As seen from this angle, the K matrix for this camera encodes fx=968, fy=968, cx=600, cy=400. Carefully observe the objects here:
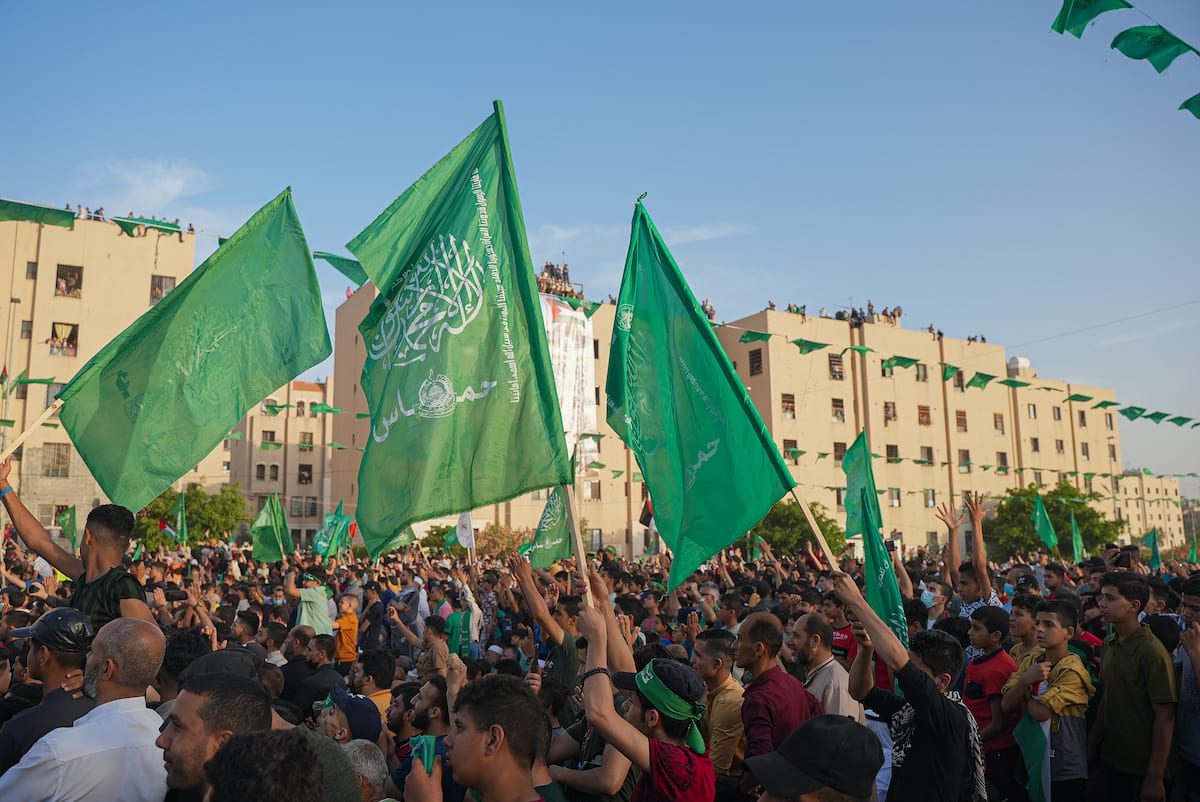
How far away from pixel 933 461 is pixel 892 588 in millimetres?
56097

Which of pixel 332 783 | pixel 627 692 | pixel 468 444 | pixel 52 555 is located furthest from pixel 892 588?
pixel 52 555

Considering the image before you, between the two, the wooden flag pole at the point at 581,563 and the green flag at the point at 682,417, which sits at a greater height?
the green flag at the point at 682,417

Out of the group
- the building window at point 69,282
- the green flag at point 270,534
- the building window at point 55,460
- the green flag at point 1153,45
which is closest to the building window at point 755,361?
the building window at point 69,282

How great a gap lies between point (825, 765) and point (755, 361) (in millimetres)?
53603

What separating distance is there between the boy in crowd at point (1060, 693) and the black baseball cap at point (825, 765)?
321cm

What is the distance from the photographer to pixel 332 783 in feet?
11.0

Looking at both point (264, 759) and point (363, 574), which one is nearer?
point (264, 759)

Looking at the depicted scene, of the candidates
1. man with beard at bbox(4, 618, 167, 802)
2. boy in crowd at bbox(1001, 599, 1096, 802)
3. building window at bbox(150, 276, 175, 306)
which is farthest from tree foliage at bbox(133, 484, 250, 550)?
boy in crowd at bbox(1001, 599, 1096, 802)

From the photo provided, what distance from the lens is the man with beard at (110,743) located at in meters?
3.45

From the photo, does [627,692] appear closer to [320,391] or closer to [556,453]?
[556,453]

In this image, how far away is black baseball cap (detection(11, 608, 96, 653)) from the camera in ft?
14.9

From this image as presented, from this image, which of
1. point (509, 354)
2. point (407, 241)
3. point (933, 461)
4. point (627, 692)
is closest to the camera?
point (627, 692)

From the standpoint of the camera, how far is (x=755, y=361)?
55.9 m

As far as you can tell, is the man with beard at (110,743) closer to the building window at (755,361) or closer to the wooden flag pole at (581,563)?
the wooden flag pole at (581,563)
